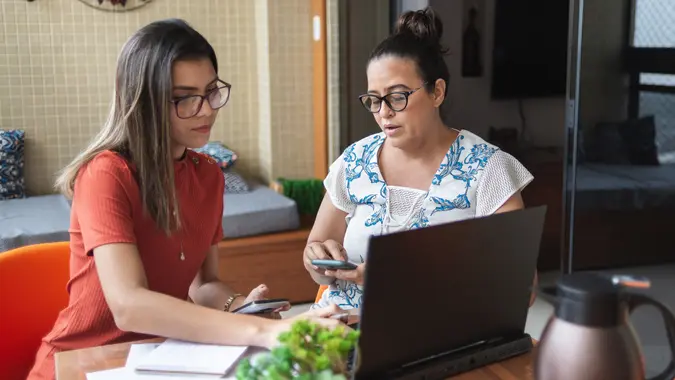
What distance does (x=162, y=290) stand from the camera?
168 centimetres

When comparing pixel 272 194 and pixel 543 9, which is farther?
pixel 272 194

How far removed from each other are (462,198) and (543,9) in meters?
1.83

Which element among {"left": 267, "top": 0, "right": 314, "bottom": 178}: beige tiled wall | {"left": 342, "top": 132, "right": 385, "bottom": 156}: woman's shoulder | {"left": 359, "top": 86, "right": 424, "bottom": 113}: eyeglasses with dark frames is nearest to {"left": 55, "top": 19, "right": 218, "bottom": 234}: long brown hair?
{"left": 359, "top": 86, "right": 424, "bottom": 113}: eyeglasses with dark frames

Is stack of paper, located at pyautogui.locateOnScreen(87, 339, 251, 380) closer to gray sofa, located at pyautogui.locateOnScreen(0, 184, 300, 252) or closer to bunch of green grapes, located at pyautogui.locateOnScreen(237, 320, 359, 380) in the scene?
bunch of green grapes, located at pyautogui.locateOnScreen(237, 320, 359, 380)

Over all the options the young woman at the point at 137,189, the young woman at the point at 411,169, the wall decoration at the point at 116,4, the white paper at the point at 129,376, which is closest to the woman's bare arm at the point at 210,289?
the young woman at the point at 137,189

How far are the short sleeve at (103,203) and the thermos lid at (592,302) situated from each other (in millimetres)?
880

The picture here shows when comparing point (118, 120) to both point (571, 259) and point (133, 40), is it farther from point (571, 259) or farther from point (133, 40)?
point (571, 259)

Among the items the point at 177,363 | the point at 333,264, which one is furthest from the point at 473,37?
the point at 177,363

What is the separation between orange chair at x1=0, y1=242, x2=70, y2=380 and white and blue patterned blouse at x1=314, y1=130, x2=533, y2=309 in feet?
2.17

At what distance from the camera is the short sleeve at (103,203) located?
58.2 inches

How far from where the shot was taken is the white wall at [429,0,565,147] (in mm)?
3461

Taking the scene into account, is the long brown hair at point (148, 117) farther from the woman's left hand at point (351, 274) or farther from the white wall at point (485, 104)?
the white wall at point (485, 104)

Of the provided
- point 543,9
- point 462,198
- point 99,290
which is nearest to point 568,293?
point 462,198

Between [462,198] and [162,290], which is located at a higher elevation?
[462,198]
